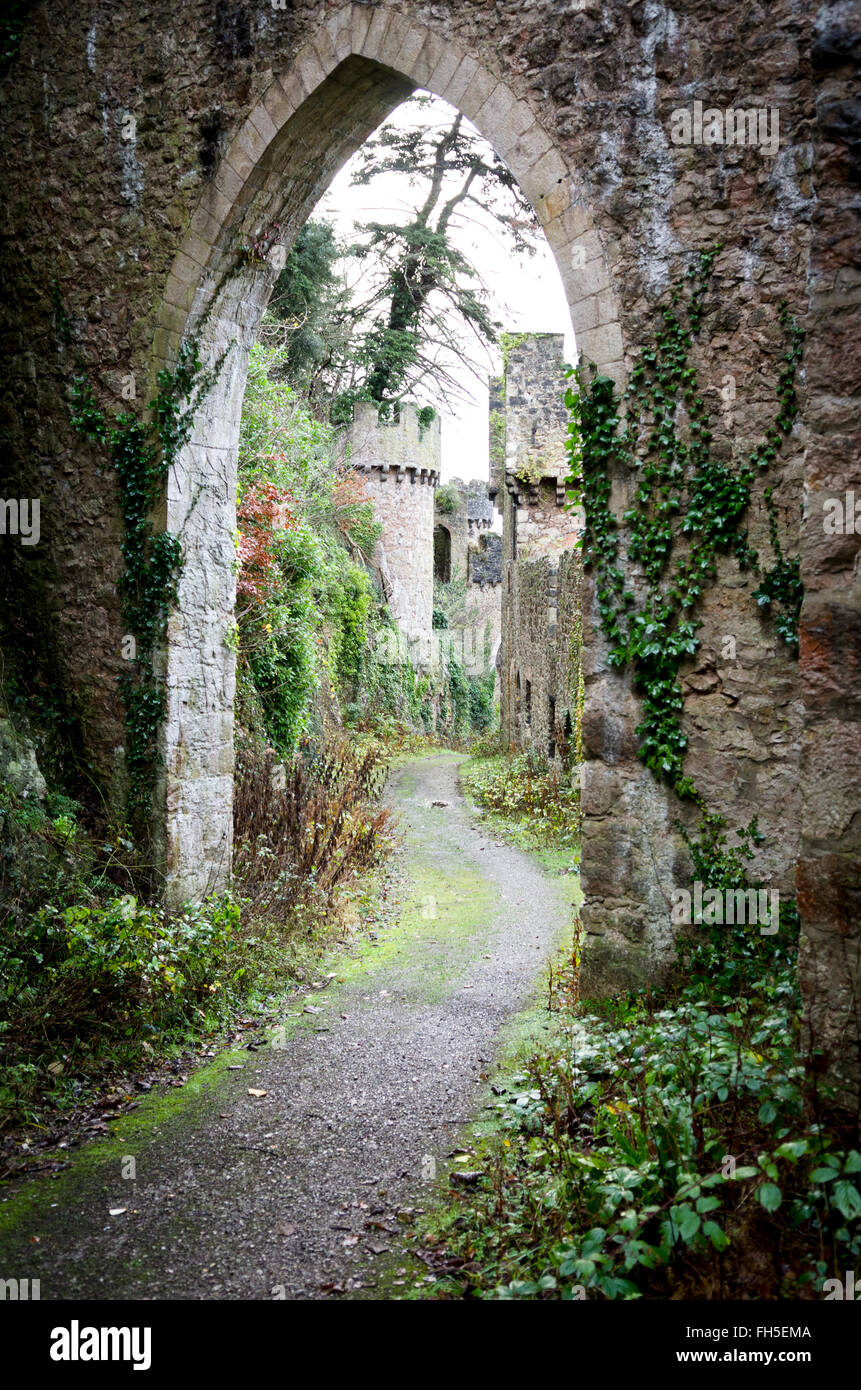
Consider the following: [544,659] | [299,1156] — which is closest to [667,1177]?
[299,1156]

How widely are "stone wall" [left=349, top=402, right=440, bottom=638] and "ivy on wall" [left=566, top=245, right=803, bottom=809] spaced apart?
1626cm

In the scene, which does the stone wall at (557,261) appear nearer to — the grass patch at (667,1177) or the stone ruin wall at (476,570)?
the grass patch at (667,1177)

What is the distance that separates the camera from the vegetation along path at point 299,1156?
10.3 feet

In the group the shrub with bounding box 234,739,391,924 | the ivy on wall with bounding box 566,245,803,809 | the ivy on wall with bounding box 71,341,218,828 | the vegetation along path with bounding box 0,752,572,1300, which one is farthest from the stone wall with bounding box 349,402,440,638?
the ivy on wall with bounding box 566,245,803,809

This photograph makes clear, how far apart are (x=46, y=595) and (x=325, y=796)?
284cm

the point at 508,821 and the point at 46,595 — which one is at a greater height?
the point at 46,595

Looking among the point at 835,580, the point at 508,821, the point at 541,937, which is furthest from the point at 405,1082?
the point at 508,821

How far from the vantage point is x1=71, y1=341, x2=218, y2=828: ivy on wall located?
5566 mm

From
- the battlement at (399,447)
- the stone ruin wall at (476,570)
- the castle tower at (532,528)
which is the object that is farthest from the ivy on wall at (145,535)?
the stone ruin wall at (476,570)

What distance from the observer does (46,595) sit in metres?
5.97

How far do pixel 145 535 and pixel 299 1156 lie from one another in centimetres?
347

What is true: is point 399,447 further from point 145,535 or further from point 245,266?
point 145,535

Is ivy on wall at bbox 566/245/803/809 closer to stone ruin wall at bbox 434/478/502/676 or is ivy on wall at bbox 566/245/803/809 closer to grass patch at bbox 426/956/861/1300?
grass patch at bbox 426/956/861/1300
